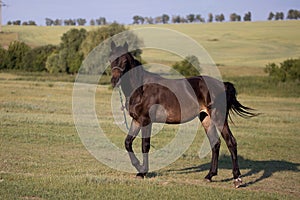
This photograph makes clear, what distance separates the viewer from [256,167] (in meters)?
13.3

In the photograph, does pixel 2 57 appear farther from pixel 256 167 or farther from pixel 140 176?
pixel 140 176

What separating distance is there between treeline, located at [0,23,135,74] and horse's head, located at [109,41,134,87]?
63904mm

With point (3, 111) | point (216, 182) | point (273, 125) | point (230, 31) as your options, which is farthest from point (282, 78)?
point (230, 31)

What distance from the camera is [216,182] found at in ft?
36.0

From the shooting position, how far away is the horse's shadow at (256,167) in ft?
39.8

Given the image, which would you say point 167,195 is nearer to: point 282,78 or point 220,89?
point 220,89

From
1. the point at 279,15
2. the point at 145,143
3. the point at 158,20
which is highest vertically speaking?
the point at 279,15

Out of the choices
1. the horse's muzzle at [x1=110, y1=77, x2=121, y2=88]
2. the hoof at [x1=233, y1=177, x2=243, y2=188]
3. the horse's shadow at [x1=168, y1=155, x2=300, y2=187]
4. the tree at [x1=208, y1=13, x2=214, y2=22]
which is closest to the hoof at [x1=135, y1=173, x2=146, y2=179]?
the horse's shadow at [x1=168, y1=155, x2=300, y2=187]

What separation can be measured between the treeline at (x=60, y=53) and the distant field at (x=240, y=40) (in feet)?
39.4

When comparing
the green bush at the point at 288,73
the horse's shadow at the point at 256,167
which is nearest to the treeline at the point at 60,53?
the green bush at the point at 288,73

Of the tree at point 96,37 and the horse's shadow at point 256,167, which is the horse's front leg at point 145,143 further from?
the tree at point 96,37

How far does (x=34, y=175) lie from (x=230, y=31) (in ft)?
357

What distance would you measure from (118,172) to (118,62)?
275cm

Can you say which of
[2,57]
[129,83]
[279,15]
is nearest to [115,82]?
[129,83]
